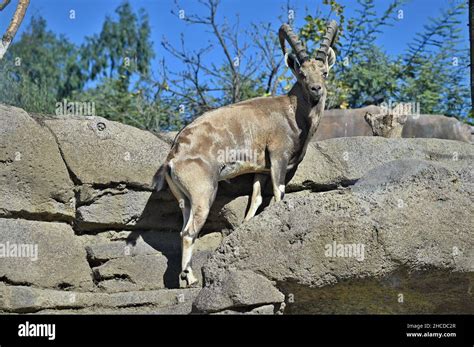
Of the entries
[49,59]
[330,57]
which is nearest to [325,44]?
[330,57]

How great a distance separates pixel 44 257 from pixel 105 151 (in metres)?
1.64

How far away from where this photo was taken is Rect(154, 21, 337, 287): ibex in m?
12.4

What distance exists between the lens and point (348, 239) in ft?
34.2

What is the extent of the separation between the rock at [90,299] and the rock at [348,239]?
0.93 meters

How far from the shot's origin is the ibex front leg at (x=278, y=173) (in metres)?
13.0

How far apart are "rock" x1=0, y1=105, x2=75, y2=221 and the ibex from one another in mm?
1227

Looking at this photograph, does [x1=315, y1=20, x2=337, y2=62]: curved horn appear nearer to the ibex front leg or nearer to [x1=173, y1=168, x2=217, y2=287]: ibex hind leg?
the ibex front leg

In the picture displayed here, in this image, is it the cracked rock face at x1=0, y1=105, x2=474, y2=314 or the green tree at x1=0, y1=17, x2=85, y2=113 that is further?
the green tree at x1=0, y1=17, x2=85, y2=113

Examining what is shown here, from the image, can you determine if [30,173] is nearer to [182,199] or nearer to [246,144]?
[182,199]

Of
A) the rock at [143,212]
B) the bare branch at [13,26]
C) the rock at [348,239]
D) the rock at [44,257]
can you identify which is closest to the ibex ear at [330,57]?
the rock at [143,212]

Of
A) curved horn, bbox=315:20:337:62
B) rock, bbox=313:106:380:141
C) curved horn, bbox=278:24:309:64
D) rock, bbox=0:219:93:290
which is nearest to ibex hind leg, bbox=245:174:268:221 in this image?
curved horn, bbox=278:24:309:64

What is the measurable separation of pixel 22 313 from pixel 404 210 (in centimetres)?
431
